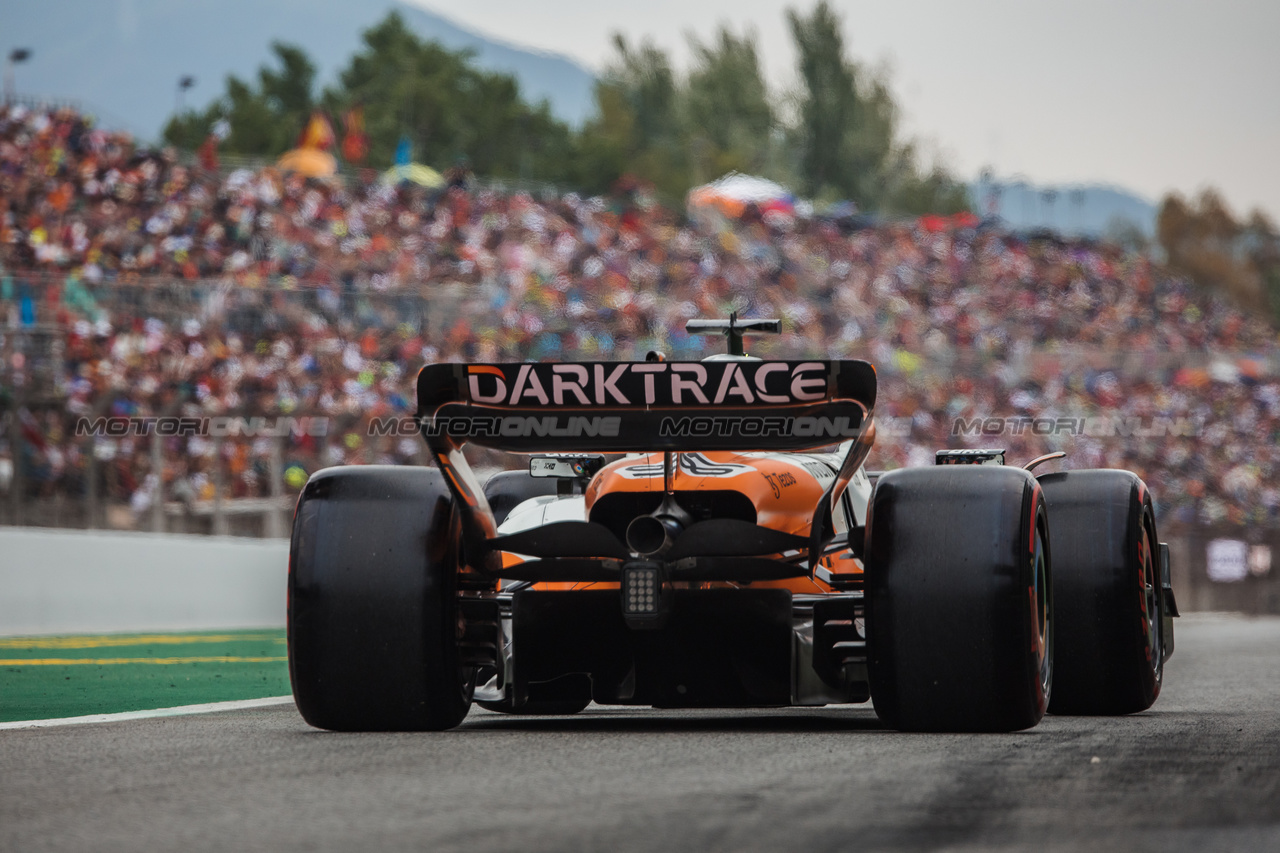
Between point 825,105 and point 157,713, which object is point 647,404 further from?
point 825,105

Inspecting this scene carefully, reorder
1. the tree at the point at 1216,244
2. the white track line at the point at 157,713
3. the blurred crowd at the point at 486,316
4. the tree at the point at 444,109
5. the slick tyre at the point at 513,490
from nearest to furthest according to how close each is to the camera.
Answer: the white track line at the point at 157,713, the slick tyre at the point at 513,490, the blurred crowd at the point at 486,316, the tree at the point at 444,109, the tree at the point at 1216,244

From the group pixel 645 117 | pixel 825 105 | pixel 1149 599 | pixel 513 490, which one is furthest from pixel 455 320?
pixel 645 117

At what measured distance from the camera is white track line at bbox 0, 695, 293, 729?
655 centimetres

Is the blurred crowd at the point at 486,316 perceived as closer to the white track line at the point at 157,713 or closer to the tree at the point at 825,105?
the white track line at the point at 157,713

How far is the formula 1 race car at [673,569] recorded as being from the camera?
18.7 ft

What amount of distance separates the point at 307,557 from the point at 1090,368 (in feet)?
95.3

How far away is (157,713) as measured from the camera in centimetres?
715

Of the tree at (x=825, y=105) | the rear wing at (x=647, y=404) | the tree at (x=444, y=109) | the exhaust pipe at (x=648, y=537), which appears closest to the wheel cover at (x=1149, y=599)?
the rear wing at (x=647, y=404)

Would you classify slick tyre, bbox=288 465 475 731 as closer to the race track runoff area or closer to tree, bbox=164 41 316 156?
the race track runoff area

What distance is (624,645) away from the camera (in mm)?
6355

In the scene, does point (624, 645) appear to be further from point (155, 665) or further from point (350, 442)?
point (350, 442)

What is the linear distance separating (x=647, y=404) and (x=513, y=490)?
281 centimetres

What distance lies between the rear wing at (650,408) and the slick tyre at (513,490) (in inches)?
93.3

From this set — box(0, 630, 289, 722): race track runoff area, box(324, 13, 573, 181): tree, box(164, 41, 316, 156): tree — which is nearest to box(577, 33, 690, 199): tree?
box(324, 13, 573, 181): tree
